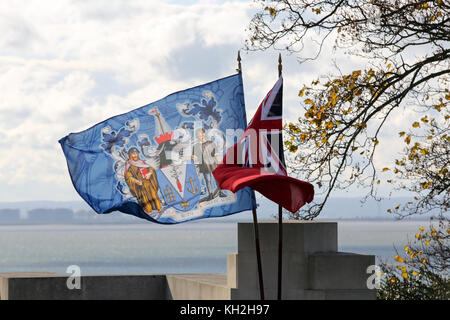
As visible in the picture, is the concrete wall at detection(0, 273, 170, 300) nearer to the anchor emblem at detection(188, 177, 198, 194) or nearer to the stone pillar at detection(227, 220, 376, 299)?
the stone pillar at detection(227, 220, 376, 299)

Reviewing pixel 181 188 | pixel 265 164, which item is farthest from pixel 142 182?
pixel 265 164

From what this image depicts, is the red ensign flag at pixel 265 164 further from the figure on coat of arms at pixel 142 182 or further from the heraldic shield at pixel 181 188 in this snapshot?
the figure on coat of arms at pixel 142 182

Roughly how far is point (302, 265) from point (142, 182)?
10.4 ft

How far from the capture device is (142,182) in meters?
16.4

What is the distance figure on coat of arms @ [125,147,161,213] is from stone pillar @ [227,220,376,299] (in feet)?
5.95

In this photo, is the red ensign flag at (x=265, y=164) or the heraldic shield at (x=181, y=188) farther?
the heraldic shield at (x=181, y=188)

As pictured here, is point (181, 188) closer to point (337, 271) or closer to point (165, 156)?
point (165, 156)

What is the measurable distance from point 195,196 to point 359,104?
4.91 metres

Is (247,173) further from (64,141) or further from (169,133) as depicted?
(64,141)

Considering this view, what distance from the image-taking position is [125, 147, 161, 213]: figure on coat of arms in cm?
1627

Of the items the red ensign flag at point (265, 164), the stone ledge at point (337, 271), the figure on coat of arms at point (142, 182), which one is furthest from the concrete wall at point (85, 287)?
the red ensign flag at point (265, 164)

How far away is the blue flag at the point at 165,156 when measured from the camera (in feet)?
53.3
